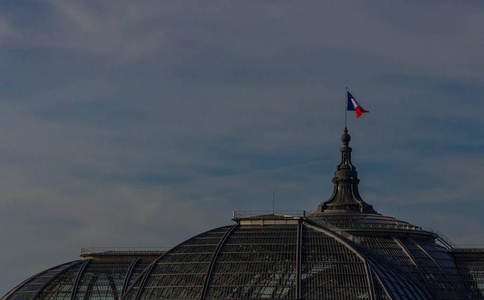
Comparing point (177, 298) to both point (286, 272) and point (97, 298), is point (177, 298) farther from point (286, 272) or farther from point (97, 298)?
point (97, 298)

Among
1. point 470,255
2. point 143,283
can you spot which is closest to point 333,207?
point 470,255

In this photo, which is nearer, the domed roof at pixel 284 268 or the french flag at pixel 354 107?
the domed roof at pixel 284 268

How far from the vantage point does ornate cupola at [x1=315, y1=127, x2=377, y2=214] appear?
165500 millimetres

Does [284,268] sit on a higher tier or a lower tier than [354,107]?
lower

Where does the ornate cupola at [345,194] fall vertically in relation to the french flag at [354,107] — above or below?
below

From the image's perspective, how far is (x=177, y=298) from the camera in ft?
391

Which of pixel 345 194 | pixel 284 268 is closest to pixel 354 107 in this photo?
pixel 345 194

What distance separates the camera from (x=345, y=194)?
168 metres

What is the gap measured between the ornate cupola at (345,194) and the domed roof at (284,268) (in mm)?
10570

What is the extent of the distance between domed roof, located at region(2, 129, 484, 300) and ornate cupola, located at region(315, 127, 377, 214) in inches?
416

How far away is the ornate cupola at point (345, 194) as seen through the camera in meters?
166

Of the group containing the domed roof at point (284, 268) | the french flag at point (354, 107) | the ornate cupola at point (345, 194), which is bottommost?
the domed roof at point (284, 268)

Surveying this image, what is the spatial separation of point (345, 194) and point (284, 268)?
50807mm

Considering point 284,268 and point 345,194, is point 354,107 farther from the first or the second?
point 284,268
